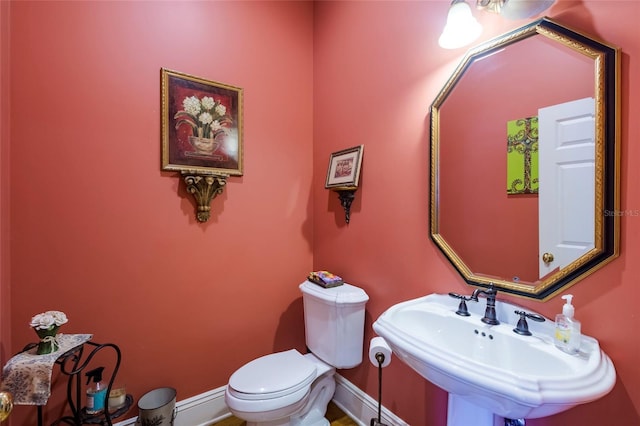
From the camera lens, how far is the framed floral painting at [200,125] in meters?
1.55

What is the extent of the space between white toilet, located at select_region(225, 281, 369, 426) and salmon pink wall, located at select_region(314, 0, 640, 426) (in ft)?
0.46

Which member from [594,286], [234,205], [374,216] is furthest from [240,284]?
[594,286]

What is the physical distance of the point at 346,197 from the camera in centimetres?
174

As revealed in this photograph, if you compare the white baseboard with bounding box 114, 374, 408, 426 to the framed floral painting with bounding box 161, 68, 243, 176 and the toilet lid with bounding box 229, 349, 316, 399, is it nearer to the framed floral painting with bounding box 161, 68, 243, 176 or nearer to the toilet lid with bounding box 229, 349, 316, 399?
the toilet lid with bounding box 229, 349, 316, 399

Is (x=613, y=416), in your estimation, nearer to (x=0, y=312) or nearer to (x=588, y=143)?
(x=588, y=143)

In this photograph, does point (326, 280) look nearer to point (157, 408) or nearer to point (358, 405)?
point (358, 405)

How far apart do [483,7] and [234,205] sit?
1.52 meters

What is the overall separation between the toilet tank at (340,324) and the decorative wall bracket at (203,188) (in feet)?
2.55

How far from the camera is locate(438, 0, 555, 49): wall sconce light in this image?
3.07 feet

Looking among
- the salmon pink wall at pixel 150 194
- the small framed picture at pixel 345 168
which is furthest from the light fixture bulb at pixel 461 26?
the salmon pink wall at pixel 150 194

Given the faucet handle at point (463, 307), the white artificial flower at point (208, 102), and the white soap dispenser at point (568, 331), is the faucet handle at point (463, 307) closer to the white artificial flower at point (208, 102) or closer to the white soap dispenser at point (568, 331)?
the white soap dispenser at point (568, 331)

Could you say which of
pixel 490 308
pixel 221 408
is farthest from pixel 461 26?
pixel 221 408

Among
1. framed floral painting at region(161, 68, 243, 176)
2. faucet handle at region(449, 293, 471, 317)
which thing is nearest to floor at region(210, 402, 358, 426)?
faucet handle at region(449, 293, 471, 317)

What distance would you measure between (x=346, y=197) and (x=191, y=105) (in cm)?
104
